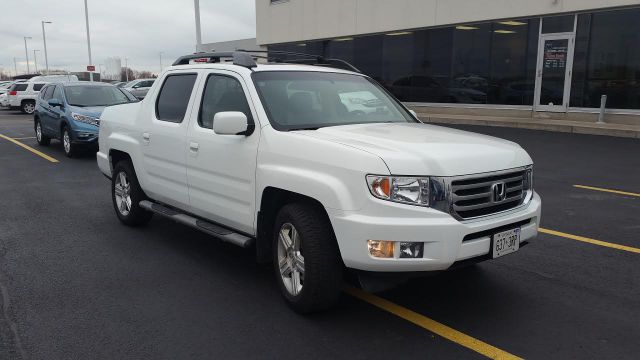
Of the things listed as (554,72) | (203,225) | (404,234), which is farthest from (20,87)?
(404,234)

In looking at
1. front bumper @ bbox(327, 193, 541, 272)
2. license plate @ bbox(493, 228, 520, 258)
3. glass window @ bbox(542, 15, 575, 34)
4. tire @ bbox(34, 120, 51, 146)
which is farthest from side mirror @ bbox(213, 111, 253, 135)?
glass window @ bbox(542, 15, 575, 34)

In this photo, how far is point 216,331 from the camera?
3.86 m

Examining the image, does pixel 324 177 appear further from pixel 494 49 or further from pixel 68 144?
pixel 494 49

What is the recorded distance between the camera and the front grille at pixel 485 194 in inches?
143

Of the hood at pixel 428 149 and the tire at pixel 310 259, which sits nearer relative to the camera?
the hood at pixel 428 149

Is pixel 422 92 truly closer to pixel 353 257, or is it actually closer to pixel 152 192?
pixel 152 192

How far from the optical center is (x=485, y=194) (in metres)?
3.78

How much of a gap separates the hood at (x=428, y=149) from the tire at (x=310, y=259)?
59 centimetres

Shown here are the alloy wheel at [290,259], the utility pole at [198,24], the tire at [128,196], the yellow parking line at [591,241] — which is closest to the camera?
the alloy wheel at [290,259]

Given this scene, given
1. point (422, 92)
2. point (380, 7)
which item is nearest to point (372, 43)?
point (380, 7)

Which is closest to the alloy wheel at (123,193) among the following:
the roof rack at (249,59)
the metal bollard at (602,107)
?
the roof rack at (249,59)

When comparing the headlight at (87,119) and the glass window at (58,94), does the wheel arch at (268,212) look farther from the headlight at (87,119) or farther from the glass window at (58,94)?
the glass window at (58,94)

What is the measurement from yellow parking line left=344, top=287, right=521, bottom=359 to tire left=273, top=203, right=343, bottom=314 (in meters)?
0.53

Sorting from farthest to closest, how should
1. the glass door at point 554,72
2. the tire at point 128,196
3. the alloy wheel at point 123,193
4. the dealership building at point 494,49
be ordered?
the glass door at point 554,72 → the dealership building at point 494,49 → the alloy wheel at point 123,193 → the tire at point 128,196
